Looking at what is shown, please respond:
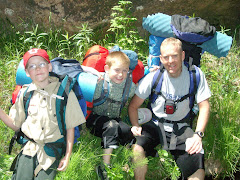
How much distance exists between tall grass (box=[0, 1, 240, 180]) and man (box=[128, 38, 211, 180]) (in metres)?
0.17

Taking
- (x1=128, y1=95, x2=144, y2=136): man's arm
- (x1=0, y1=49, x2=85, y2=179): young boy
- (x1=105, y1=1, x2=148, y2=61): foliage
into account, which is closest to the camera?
(x1=0, y1=49, x2=85, y2=179): young boy

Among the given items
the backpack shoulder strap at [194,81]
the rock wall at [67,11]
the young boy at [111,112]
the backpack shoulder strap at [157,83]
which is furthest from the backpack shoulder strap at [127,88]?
the rock wall at [67,11]

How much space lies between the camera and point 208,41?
3.87m

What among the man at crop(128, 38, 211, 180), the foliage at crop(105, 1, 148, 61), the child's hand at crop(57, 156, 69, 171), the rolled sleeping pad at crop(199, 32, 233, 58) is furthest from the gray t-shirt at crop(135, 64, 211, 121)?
the foliage at crop(105, 1, 148, 61)

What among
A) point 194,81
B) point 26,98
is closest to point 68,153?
point 26,98

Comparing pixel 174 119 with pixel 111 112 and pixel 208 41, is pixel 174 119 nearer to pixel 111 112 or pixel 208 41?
pixel 111 112

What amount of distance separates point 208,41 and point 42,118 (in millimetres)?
2436

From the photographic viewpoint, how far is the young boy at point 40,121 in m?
3.05

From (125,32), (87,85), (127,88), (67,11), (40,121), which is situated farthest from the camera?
(67,11)

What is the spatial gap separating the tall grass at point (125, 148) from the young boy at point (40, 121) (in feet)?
0.68

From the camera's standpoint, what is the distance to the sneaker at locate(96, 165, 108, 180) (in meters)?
3.36

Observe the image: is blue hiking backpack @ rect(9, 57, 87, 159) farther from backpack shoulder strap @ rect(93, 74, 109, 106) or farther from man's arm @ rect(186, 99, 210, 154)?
man's arm @ rect(186, 99, 210, 154)

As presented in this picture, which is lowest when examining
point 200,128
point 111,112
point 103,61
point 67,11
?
point 200,128

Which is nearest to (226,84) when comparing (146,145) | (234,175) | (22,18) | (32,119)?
(234,175)
